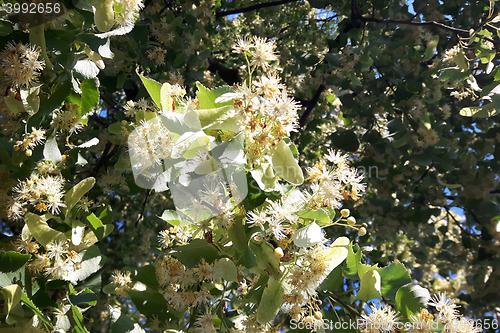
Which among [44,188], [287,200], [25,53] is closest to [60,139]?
[44,188]

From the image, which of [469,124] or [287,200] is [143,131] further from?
[469,124]

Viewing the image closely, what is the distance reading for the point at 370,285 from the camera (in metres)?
0.98

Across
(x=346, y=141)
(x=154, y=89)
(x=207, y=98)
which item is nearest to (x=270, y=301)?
(x=207, y=98)

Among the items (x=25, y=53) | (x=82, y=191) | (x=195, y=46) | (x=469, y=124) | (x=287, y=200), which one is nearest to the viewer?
(x=287, y=200)

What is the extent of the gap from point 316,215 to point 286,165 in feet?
0.55

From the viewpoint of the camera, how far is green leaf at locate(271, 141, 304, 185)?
0.87 meters

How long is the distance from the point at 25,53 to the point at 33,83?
12 centimetres

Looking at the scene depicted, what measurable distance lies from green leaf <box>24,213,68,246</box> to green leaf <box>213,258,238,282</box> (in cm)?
64

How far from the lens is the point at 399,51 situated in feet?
8.82

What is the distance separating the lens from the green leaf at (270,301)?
894 millimetres

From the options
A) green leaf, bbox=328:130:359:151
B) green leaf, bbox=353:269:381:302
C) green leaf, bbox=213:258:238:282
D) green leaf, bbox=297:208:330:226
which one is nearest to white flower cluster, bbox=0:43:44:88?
green leaf, bbox=213:258:238:282

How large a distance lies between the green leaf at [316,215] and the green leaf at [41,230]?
90cm

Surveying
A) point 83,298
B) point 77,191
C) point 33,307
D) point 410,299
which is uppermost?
point 410,299

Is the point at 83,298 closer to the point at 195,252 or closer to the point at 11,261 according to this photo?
the point at 11,261
